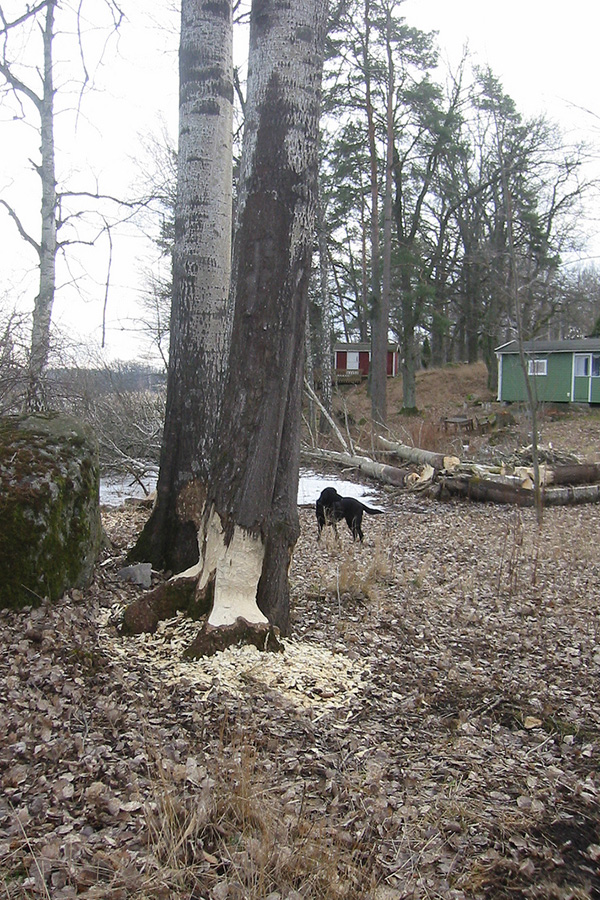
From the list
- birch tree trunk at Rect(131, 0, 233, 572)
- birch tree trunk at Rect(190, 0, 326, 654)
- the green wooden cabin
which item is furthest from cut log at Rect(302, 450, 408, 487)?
the green wooden cabin

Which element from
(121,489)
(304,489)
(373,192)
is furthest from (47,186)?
(373,192)

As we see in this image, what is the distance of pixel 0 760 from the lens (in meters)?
3.04

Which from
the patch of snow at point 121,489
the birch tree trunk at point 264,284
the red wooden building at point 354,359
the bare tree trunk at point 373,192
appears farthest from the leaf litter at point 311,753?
the red wooden building at point 354,359

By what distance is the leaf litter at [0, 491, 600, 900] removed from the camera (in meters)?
2.46

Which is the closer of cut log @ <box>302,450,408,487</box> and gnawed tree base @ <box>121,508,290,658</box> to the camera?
gnawed tree base @ <box>121,508,290,658</box>

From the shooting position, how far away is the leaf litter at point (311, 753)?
8.07 ft

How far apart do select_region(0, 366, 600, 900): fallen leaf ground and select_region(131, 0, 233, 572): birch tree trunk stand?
713 mm

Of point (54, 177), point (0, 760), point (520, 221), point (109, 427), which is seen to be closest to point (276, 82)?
point (0, 760)

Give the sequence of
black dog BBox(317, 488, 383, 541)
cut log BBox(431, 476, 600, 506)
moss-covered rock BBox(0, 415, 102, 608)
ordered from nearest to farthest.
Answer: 1. moss-covered rock BBox(0, 415, 102, 608)
2. black dog BBox(317, 488, 383, 541)
3. cut log BBox(431, 476, 600, 506)

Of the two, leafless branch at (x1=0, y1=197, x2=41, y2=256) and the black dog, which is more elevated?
leafless branch at (x1=0, y1=197, x2=41, y2=256)

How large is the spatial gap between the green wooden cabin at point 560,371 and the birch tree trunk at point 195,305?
24212 mm

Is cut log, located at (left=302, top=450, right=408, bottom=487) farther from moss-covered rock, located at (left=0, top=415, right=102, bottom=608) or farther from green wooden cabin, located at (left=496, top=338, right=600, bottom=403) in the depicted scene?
green wooden cabin, located at (left=496, top=338, right=600, bottom=403)

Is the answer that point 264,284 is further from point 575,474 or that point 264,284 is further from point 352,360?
point 352,360

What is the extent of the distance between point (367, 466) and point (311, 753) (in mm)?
10635
